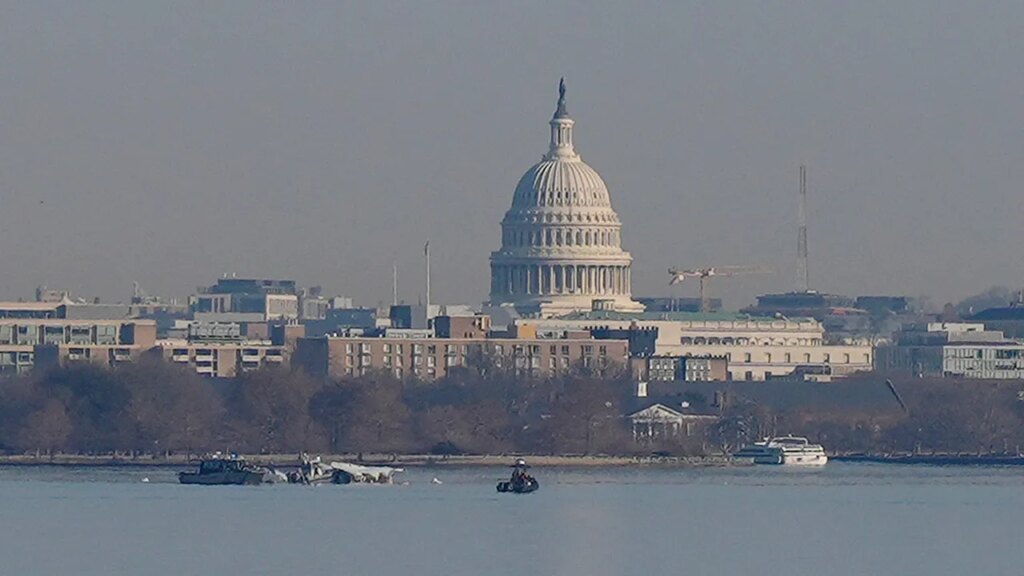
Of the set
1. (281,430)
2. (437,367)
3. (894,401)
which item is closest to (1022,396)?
(894,401)

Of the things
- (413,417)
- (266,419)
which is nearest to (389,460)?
(266,419)

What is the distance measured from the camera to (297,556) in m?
91.8

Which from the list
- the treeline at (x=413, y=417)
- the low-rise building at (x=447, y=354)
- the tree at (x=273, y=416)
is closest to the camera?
the treeline at (x=413, y=417)

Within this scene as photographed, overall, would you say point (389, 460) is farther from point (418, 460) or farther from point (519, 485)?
point (519, 485)

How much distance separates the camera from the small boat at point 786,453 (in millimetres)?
162125

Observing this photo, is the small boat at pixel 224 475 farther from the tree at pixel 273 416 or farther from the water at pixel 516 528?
the tree at pixel 273 416

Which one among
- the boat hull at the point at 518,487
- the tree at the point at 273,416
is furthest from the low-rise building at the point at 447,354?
the boat hull at the point at 518,487

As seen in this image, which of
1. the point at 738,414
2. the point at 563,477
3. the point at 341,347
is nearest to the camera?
the point at 563,477

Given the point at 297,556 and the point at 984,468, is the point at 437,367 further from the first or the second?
the point at 297,556

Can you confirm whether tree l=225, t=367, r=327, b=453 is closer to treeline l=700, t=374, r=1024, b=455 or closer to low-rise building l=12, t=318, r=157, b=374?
treeline l=700, t=374, r=1024, b=455

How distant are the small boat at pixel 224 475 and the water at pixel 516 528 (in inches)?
39.3

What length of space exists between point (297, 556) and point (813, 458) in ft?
239

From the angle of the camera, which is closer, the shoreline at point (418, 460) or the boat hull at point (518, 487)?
the boat hull at point (518, 487)

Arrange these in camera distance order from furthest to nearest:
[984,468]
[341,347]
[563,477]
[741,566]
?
[341,347] → [984,468] → [563,477] → [741,566]
